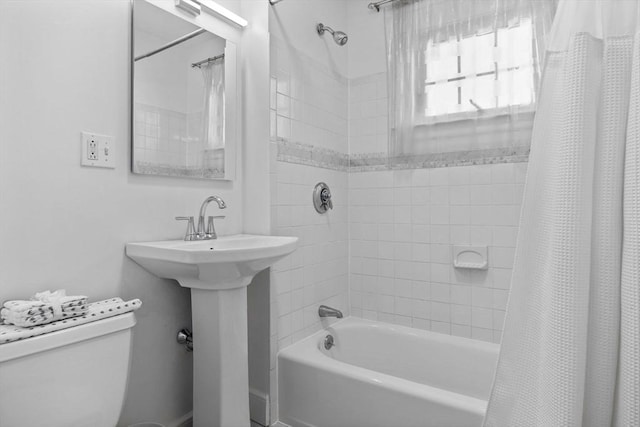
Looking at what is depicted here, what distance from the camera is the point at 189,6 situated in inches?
66.1

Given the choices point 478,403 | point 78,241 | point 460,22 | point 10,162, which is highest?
point 460,22

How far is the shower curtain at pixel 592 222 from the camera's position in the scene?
934mm

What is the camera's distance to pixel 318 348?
1.93m

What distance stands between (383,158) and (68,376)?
1835 millimetres

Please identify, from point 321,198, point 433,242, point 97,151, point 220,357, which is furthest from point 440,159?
point 97,151

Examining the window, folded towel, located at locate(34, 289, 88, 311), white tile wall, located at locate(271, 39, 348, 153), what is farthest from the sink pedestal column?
the window

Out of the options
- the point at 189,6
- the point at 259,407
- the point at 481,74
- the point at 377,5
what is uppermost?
the point at 377,5

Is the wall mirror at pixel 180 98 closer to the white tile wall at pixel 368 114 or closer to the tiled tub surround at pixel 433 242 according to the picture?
the white tile wall at pixel 368 114

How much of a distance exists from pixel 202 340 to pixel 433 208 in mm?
1384

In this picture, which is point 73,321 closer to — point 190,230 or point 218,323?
point 218,323

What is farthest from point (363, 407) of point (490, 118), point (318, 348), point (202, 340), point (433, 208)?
point (490, 118)

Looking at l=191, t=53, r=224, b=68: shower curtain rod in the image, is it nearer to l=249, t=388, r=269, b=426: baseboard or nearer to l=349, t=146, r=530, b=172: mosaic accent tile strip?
l=349, t=146, r=530, b=172: mosaic accent tile strip

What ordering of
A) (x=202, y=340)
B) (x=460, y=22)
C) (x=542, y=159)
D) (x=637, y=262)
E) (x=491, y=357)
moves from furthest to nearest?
(x=460, y=22), (x=491, y=357), (x=202, y=340), (x=542, y=159), (x=637, y=262)

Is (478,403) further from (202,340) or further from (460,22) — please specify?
(460,22)
